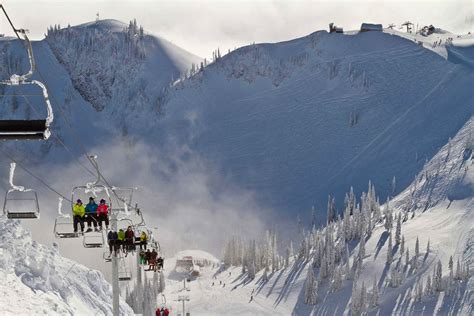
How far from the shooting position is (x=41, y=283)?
4222 cm

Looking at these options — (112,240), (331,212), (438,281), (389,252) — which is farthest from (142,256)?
(331,212)

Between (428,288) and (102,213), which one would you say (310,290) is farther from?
(102,213)

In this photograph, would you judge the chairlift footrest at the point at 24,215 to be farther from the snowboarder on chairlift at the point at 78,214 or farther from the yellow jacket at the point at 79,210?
the yellow jacket at the point at 79,210

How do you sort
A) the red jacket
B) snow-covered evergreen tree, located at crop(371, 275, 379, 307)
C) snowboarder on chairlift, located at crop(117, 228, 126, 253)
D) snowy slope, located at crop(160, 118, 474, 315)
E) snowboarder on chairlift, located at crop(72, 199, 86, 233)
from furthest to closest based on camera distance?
snow-covered evergreen tree, located at crop(371, 275, 379, 307) < snowy slope, located at crop(160, 118, 474, 315) < snowboarder on chairlift, located at crop(117, 228, 126, 253) < the red jacket < snowboarder on chairlift, located at crop(72, 199, 86, 233)

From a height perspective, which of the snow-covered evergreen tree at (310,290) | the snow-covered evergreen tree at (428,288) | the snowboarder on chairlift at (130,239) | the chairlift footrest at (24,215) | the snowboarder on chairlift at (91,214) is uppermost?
the chairlift footrest at (24,215)

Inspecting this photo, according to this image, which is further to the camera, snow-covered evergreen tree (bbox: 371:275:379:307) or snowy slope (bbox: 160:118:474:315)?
snow-covered evergreen tree (bbox: 371:275:379:307)

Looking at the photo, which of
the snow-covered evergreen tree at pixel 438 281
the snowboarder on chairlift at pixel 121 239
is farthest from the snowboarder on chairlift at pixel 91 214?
the snow-covered evergreen tree at pixel 438 281

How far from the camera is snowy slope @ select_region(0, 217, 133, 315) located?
3753 centimetres

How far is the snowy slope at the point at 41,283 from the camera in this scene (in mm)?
37531

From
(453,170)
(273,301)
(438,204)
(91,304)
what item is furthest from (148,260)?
(453,170)

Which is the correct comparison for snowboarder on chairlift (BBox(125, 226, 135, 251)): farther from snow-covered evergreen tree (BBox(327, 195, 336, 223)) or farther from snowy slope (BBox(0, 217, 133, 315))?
snow-covered evergreen tree (BBox(327, 195, 336, 223))

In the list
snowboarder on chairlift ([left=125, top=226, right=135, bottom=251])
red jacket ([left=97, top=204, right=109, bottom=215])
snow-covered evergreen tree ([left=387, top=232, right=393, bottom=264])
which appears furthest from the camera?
snow-covered evergreen tree ([left=387, top=232, right=393, bottom=264])

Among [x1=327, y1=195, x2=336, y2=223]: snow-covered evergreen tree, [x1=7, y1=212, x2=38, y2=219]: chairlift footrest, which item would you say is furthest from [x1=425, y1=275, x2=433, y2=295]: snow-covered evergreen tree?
[x1=7, y1=212, x2=38, y2=219]: chairlift footrest

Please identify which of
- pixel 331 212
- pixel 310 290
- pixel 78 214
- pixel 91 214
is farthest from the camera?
pixel 331 212
